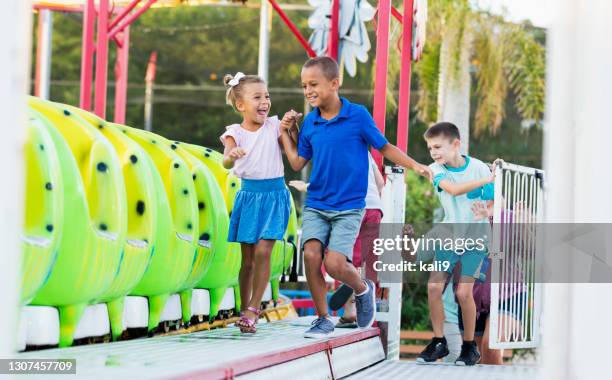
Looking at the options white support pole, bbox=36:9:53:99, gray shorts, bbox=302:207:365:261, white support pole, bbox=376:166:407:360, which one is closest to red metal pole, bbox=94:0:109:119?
white support pole, bbox=376:166:407:360

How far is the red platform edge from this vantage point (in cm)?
293

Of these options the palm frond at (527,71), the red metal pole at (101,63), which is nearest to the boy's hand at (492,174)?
the red metal pole at (101,63)

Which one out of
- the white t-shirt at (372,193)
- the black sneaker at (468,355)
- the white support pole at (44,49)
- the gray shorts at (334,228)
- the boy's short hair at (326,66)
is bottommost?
the black sneaker at (468,355)

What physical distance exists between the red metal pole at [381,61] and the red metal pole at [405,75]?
22.0 inches

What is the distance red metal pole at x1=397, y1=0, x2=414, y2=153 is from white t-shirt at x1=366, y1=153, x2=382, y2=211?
67 cm

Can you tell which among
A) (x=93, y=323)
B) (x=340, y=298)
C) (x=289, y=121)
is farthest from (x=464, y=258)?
(x=93, y=323)

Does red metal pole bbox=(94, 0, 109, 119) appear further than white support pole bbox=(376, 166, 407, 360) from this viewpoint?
Yes

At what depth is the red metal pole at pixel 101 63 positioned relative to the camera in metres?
7.18

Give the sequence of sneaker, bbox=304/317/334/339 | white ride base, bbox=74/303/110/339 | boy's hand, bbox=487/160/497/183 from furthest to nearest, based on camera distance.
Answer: boy's hand, bbox=487/160/497/183, sneaker, bbox=304/317/334/339, white ride base, bbox=74/303/110/339

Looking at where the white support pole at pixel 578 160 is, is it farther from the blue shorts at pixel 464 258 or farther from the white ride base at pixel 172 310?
the blue shorts at pixel 464 258

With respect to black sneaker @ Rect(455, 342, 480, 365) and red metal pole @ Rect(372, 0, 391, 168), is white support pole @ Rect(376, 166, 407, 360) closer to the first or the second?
red metal pole @ Rect(372, 0, 391, 168)

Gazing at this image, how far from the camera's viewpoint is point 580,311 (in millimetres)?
2244

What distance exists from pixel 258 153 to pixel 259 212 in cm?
30

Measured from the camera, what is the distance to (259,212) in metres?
4.96
